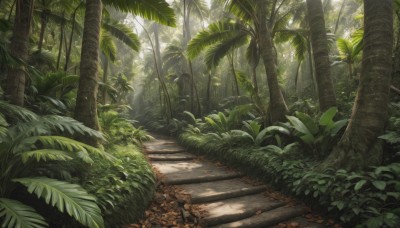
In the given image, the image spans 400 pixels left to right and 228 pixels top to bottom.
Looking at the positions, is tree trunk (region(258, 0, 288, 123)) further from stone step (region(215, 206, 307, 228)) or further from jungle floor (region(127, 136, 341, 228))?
stone step (region(215, 206, 307, 228))

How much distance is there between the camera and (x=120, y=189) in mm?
3709

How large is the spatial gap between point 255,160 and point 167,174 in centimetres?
207

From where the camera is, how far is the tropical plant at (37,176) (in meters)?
2.40

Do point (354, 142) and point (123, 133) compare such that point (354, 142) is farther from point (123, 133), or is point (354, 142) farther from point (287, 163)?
point (123, 133)

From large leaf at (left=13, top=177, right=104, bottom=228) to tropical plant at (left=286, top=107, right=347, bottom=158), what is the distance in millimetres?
4147

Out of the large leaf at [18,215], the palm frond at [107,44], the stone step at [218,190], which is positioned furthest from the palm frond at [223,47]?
the large leaf at [18,215]

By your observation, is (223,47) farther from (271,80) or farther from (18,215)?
(18,215)

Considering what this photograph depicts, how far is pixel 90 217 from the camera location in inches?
97.4

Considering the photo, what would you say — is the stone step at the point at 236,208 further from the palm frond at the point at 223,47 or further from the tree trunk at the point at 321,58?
the palm frond at the point at 223,47

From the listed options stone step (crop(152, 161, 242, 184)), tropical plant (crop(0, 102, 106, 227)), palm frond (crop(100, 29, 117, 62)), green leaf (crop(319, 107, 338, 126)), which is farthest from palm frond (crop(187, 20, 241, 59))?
tropical plant (crop(0, 102, 106, 227))

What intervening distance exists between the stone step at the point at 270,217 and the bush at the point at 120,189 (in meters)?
1.33

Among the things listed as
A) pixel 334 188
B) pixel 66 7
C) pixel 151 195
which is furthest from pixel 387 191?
pixel 66 7

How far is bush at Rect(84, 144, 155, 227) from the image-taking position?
335 cm

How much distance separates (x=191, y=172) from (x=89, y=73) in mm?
3212
